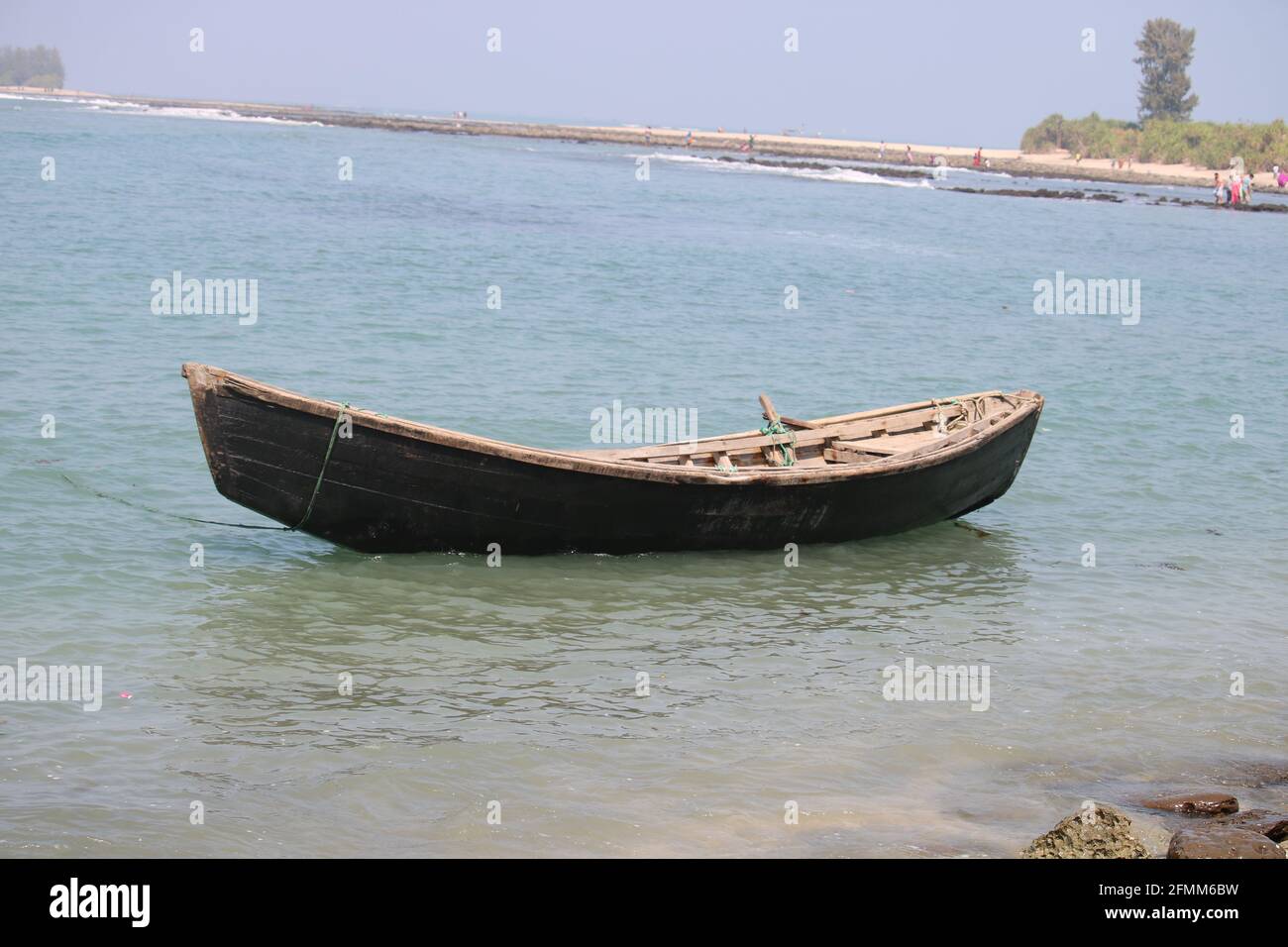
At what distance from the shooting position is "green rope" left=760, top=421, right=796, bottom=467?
12.6 m

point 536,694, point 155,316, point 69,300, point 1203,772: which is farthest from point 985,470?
point 69,300

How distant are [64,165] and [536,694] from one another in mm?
40110

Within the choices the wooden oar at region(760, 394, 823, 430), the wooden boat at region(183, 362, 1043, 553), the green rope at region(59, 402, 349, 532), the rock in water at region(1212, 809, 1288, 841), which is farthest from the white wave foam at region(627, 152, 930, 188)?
the rock in water at region(1212, 809, 1288, 841)

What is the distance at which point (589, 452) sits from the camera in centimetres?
1177

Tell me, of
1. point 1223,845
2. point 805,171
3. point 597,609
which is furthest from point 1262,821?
point 805,171

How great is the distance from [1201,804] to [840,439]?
650cm

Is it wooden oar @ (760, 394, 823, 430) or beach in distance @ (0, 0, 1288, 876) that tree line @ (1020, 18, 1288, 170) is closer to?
beach in distance @ (0, 0, 1288, 876)

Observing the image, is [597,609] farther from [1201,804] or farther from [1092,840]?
[1092,840]

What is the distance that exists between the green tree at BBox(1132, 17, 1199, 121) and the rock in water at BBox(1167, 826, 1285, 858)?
132 meters

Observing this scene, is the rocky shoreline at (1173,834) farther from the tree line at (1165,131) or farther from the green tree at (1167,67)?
the green tree at (1167,67)

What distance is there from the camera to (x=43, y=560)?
36.3 ft

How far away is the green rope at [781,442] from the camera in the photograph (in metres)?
12.6

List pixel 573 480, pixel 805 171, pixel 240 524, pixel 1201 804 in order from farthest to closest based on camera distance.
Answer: pixel 805 171 → pixel 240 524 → pixel 573 480 → pixel 1201 804

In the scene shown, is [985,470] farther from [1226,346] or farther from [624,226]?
[624,226]
